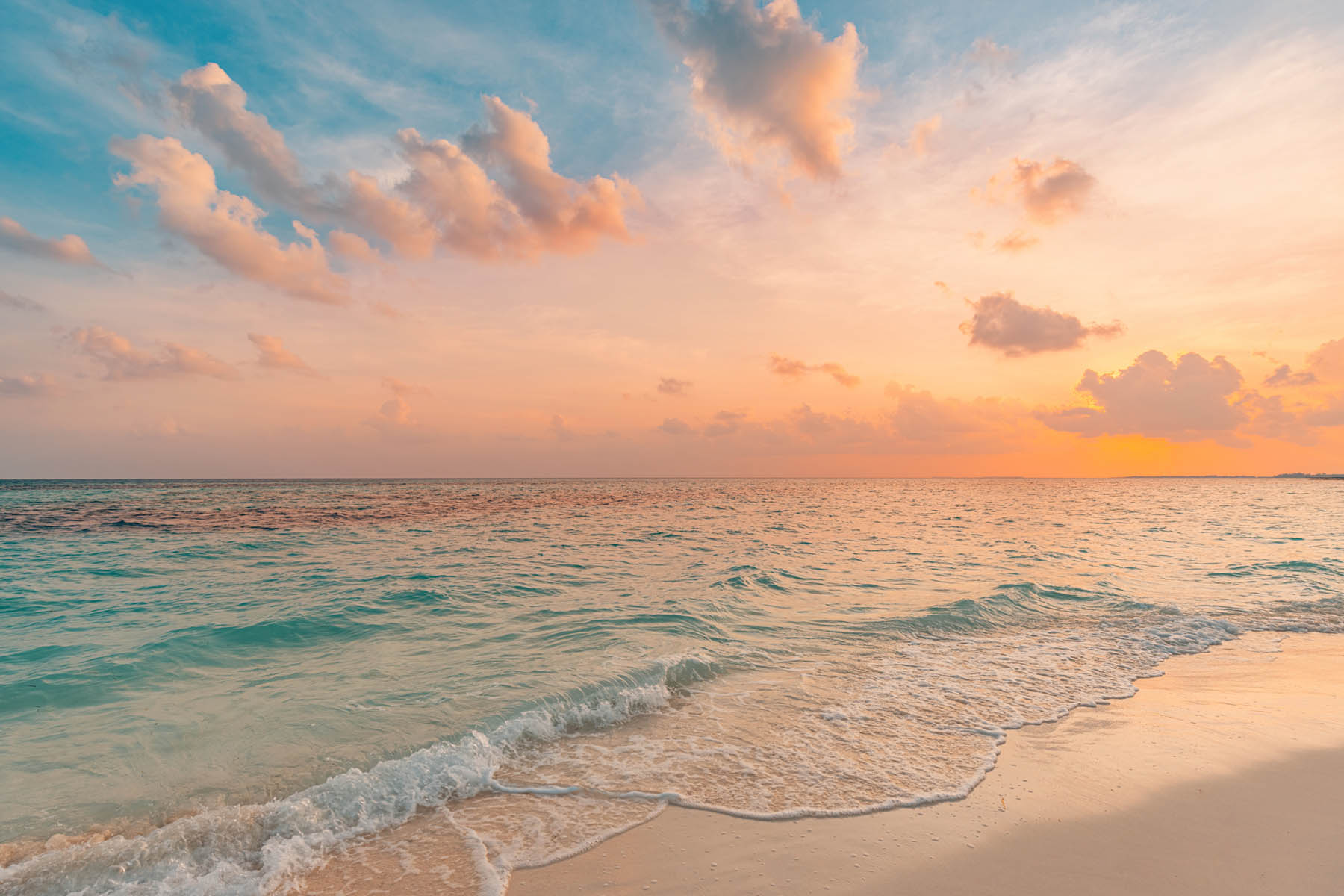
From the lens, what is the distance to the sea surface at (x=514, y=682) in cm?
559

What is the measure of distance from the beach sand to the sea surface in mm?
300

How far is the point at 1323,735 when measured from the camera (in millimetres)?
7145

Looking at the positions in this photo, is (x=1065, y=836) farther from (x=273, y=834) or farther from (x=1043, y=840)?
(x=273, y=834)

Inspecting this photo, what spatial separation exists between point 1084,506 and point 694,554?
2192 inches

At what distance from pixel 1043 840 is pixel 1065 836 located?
24cm

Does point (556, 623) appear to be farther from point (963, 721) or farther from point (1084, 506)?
point (1084, 506)

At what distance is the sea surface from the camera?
5.59 m

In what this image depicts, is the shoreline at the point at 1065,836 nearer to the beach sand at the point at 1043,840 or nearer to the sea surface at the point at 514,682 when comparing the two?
the beach sand at the point at 1043,840

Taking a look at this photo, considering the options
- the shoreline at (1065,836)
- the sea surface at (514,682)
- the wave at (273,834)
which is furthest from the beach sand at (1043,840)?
the wave at (273,834)

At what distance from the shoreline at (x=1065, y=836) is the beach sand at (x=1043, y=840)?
0.6 inches

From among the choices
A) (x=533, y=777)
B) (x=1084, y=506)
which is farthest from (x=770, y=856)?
(x=1084, y=506)

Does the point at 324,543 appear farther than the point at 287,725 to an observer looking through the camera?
Yes

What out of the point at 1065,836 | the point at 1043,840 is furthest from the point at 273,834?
the point at 1065,836

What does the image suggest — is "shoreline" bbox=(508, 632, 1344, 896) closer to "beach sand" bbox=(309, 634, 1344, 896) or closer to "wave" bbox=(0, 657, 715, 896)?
"beach sand" bbox=(309, 634, 1344, 896)
